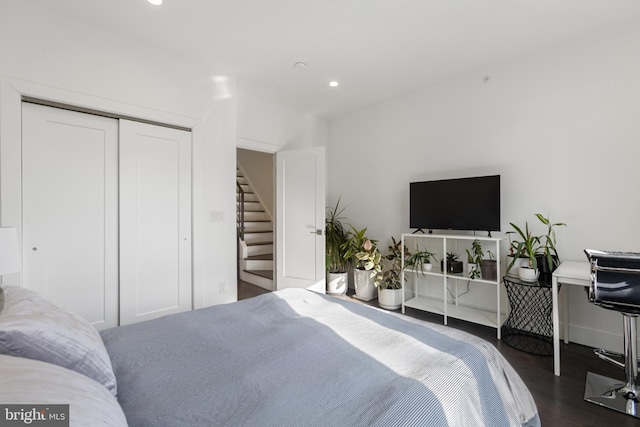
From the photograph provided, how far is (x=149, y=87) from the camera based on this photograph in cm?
276

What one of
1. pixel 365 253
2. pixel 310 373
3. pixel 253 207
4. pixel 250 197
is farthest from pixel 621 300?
pixel 250 197

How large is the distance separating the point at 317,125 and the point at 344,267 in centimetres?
224

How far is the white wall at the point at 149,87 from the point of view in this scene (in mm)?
2182

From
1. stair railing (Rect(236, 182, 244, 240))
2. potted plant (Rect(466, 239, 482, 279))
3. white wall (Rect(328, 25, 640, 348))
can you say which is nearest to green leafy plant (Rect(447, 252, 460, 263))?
potted plant (Rect(466, 239, 482, 279))

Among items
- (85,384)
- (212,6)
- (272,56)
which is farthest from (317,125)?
(85,384)

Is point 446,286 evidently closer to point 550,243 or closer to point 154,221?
point 550,243

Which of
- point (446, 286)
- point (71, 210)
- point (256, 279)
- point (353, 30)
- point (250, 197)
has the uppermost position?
point (353, 30)

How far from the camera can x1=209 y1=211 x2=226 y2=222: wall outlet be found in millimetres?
3184

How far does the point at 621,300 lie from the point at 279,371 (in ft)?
6.94

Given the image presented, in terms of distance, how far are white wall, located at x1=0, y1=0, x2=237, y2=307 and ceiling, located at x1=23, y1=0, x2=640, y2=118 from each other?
0.13m

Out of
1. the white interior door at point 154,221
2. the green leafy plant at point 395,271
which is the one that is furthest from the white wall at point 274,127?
the green leafy plant at point 395,271

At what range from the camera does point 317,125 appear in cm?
470

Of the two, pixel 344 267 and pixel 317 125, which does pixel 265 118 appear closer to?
pixel 317 125

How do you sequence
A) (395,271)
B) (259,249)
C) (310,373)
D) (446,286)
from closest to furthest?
(310,373) < (446,286) < (395,271) < (259,249)
